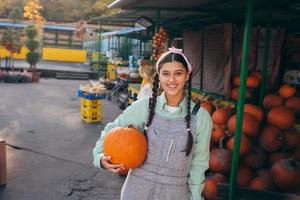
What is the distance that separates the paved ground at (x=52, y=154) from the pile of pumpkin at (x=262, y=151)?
1733 millimetres

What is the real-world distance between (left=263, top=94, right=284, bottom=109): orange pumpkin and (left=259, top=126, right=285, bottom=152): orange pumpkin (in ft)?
2.30

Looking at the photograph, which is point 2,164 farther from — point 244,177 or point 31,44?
point 31,44

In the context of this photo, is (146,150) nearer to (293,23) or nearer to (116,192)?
(116,192)

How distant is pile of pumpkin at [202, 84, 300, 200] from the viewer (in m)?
4.39

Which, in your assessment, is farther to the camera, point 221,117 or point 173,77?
point 221,117


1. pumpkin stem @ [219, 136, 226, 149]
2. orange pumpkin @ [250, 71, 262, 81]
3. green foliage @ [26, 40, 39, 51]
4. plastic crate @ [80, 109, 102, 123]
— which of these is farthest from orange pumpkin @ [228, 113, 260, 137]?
green foliage @ [26, 40, 39, 51]

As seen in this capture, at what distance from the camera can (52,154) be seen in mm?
7320

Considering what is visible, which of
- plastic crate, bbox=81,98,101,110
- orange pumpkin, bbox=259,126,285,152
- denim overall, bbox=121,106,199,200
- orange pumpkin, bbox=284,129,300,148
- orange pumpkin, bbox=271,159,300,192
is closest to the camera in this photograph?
denim overall, bbox=121,106,199,200

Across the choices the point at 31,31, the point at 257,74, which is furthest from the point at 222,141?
the point at 31,31

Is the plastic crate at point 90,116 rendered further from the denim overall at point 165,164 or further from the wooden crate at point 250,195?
the denim overall at point 165,164

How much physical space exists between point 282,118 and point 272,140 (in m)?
0.39

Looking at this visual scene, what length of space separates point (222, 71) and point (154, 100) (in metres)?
6.00

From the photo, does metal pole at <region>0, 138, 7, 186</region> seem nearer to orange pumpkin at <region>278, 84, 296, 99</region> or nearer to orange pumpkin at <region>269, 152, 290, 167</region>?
orange pumpkin at <region>269, 152, 290, 167</region>

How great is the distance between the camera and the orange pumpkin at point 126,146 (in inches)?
92.7
